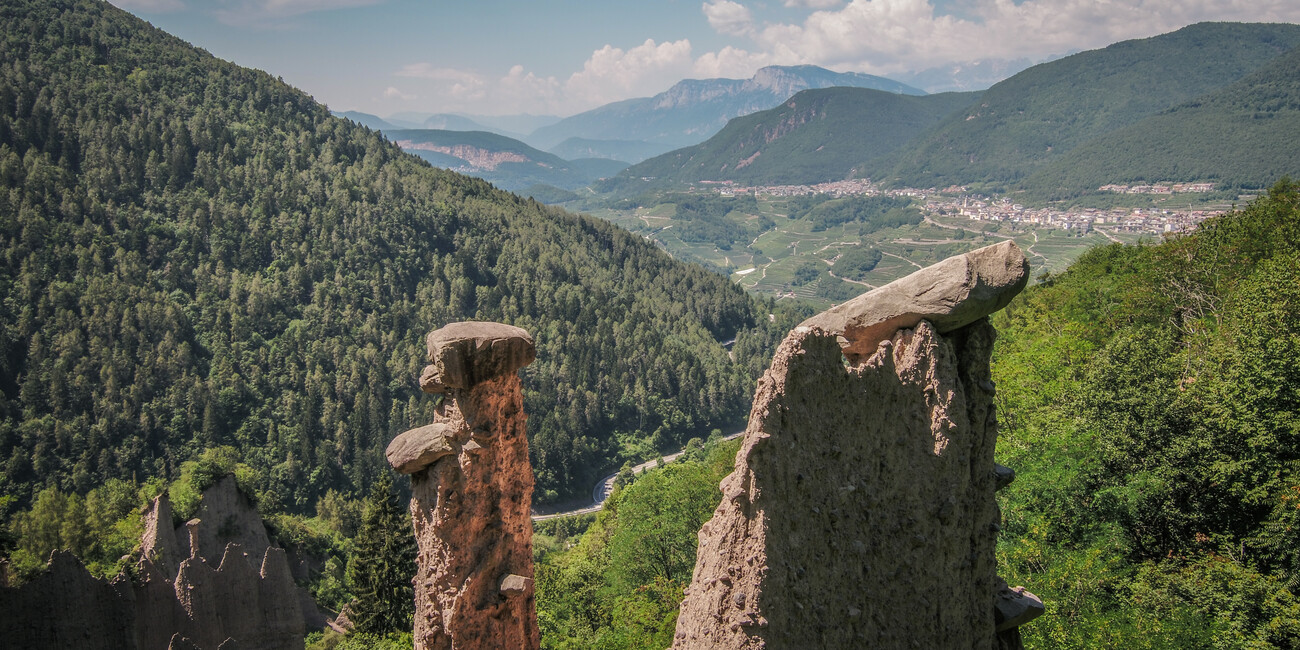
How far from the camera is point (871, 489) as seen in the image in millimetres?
11000

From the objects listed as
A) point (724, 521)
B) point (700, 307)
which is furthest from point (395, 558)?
point (700, 307)

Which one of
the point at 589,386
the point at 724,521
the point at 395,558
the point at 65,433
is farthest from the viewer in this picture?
the point at 589,386

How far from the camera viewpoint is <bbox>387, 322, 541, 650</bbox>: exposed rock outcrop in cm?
1462

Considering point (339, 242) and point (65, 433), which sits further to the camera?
point (339, 242)

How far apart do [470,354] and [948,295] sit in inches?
366

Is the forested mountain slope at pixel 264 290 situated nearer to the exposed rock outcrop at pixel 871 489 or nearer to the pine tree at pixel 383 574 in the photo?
the pine tree at pixel 383 574

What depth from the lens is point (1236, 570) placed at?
18.0 metres

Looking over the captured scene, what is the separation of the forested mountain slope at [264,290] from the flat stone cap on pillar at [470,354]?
56.1m

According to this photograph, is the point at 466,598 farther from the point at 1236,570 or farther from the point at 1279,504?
the point at 1279,504

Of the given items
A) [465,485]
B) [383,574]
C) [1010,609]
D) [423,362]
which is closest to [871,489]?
[1010,609]

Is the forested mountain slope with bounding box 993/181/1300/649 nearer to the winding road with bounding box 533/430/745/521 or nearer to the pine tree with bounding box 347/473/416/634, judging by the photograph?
the pine tree with bounding box 347/473/416/634

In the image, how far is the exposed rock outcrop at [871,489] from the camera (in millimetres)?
9758

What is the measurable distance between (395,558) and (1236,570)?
38.3 metres

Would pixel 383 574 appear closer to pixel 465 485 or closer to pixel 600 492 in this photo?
pixel 465 485
